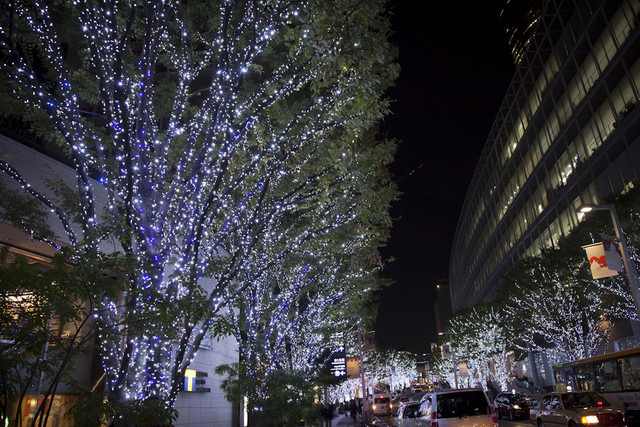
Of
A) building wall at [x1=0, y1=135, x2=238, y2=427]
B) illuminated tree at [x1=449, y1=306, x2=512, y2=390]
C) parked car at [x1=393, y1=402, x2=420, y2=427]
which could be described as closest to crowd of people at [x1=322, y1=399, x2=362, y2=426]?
building wall at [x1=0, y1=135, x2=238, y2=427]

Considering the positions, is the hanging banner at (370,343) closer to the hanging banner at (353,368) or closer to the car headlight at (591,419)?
the hanging banner at (353,368)

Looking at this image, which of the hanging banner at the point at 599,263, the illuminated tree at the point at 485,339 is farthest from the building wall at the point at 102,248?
the illuminated tree at the point at 485,339

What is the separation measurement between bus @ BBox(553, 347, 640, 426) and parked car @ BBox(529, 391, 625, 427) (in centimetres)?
99

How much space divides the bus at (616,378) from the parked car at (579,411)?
989mm

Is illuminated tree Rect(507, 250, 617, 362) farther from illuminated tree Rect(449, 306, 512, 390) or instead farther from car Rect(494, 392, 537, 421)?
illuminated tree Rect(449, 306, 512, 390)

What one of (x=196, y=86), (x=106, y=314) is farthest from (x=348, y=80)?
(x=196, y=86)

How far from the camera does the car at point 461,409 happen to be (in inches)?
355

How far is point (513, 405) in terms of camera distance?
23.4 m

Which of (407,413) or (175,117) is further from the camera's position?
(407,413)

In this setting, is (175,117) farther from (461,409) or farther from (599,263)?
(599,263)

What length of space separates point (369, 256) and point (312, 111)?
7434 millimetres

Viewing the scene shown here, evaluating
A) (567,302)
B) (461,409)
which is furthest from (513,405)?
(461,409)

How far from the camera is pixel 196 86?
17.8 m

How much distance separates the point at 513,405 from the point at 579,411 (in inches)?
463
